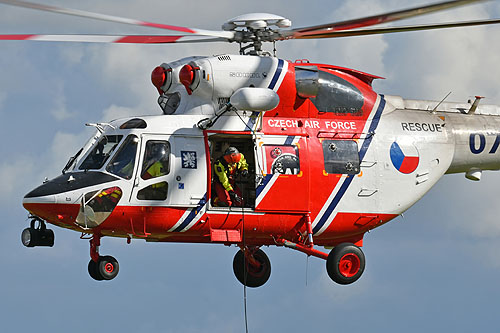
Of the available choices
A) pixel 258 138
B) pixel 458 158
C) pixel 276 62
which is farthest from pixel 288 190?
pixel 458 158

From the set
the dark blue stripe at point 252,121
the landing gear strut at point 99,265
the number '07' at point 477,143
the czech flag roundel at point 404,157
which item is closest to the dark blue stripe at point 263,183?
the dark blue stripe at point 252,121

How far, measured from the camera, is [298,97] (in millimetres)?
18000

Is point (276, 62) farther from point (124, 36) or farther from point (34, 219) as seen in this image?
point (34, 219)

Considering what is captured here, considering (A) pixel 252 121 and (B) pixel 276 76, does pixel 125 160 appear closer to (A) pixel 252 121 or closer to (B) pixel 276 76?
(A) pixel 252 121

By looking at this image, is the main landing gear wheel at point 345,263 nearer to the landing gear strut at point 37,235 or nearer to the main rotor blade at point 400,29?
the main rotor blade at point 400,29

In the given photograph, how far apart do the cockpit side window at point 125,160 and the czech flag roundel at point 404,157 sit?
4.68 metres

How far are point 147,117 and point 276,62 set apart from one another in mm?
2421

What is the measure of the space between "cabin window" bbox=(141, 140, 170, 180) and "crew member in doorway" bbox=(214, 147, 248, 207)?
0.92m

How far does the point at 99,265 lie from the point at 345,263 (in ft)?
13.9

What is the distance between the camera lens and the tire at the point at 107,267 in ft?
56.2

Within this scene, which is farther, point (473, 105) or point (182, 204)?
point (473, 105)

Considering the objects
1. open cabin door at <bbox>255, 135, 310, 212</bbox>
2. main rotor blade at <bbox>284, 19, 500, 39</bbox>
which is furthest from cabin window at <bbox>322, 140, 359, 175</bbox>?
main rotor blade at <bbox>284, 19, 500, 39</bbox>

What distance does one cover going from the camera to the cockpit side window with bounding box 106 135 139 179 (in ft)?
55.1

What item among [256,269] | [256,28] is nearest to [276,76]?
[256,28]
